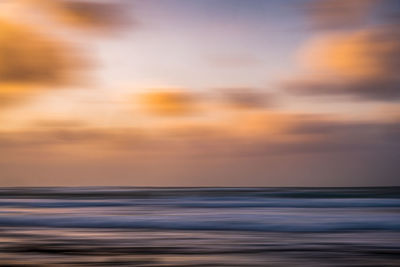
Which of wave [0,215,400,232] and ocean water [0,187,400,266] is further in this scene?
wave [0,215,400,232]

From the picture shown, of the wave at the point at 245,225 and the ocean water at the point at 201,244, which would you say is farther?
the wave at the point at 245,225

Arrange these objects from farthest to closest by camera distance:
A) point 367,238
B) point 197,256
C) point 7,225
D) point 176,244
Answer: point 7,225
point 367,238
point 176,244
point 197,256

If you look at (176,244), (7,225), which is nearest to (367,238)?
(176,244)

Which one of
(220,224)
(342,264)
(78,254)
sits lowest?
(342,264)

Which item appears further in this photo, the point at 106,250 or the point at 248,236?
the point at 248,236

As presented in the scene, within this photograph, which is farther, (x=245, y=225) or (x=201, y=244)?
(x=245, y=225)

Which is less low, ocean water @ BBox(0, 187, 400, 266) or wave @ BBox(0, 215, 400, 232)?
wave @ BBox(0, 215, 400, 232)

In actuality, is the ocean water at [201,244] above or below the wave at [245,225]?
below

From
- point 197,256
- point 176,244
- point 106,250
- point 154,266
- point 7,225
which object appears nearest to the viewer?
point 154,266

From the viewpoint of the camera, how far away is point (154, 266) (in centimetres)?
763

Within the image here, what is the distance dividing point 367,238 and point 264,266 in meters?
3.49

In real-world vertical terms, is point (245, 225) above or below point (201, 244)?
above

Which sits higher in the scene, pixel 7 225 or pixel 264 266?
pixel 7 225

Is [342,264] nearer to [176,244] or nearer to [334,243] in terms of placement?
[334,243]
